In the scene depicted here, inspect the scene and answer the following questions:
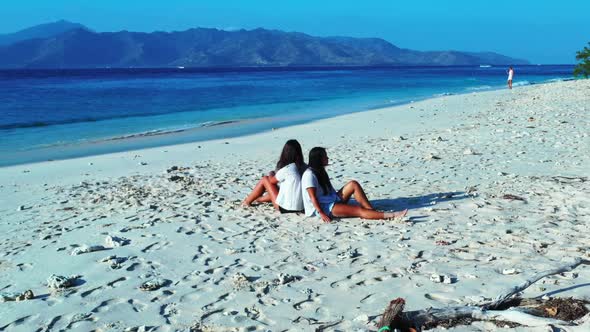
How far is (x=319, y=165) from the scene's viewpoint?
7.39 metres

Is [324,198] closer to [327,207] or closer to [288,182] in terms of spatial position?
[327,207]

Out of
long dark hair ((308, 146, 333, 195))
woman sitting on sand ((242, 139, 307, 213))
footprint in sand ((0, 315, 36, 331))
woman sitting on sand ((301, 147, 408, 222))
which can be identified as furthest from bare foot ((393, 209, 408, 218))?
footprint in sand ((0, 315, 36, 331))

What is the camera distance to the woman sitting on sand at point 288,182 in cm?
763

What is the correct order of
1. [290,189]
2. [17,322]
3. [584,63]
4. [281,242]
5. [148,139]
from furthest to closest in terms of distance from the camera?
[584,63] < [148,139] < [290,189] < [281,242] < [17,322]

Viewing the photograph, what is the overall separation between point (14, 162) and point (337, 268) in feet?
42.8

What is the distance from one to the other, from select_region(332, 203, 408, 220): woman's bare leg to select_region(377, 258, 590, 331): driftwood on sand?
3026 mm

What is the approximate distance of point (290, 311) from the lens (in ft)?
14.8

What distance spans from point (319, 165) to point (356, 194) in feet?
2.02

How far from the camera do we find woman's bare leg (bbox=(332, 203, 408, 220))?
7105 millimetres

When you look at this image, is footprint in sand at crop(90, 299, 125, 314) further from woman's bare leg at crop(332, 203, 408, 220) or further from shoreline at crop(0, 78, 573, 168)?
shoreline at crop(0, 78, 573, 168)

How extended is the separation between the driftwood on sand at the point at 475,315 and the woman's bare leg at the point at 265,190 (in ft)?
13.4

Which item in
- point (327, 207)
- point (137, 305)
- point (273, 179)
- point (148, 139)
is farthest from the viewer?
point (148, 139)

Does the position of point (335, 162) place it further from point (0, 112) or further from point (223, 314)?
point (0, 112)

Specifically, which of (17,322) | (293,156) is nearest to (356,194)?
(293,156)
